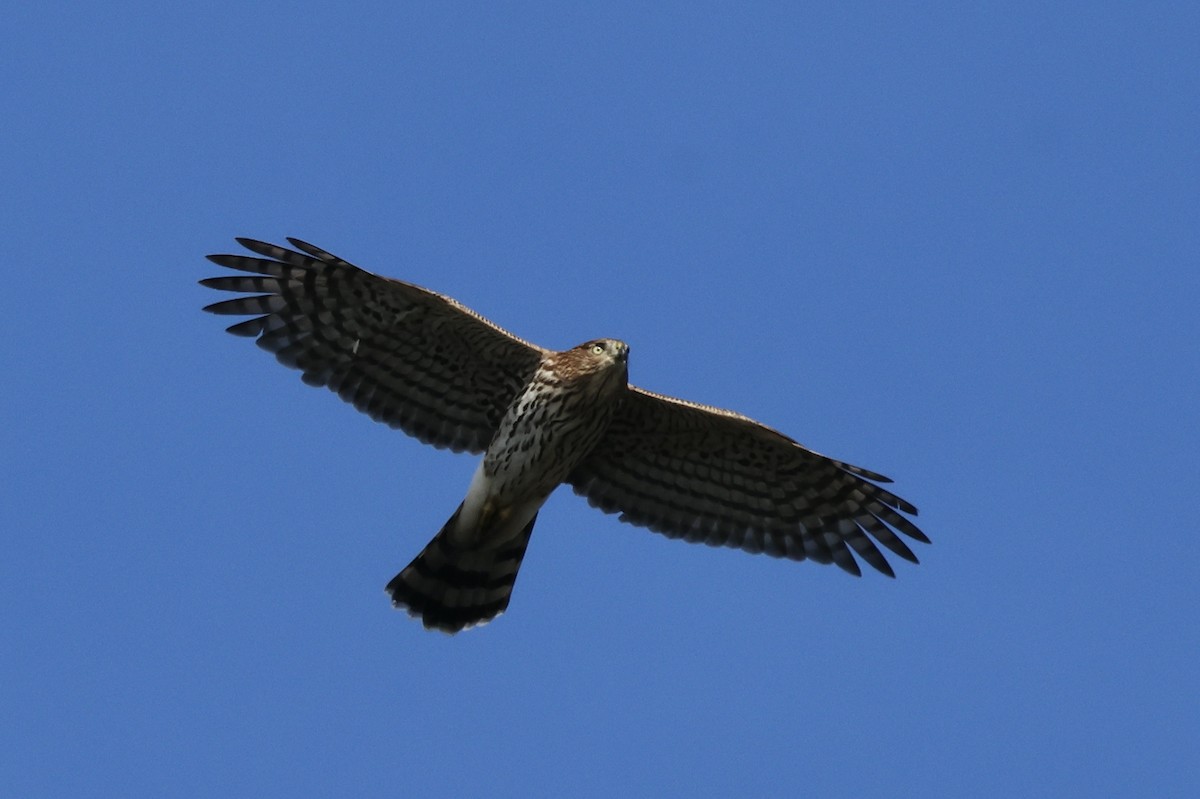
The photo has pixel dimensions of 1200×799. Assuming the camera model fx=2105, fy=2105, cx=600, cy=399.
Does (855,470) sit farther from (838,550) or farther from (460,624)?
(460,624)

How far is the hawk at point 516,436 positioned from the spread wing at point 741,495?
1 cm

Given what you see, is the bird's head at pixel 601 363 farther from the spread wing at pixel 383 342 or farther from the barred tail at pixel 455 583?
the barred tail at pixel 455 583

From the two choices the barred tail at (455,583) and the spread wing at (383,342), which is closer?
the spread wing at (383,342)

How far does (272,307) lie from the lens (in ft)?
51.1

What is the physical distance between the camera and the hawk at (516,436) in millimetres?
15398

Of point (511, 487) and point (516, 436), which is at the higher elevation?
point (516, 436)

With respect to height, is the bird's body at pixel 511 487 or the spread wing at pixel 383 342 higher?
the spread wing at pixel 383 342

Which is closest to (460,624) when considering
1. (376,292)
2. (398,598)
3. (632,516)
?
(398,598)

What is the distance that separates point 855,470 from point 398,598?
142 inches

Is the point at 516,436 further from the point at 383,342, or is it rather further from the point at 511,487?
the point at 383,342

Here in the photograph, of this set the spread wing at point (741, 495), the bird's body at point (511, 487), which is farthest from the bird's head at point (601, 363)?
the spread wing at point (741, 495)

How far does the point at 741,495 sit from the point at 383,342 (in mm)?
3022

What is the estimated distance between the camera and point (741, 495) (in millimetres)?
16375

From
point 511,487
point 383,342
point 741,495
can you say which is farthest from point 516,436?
point 741,495
